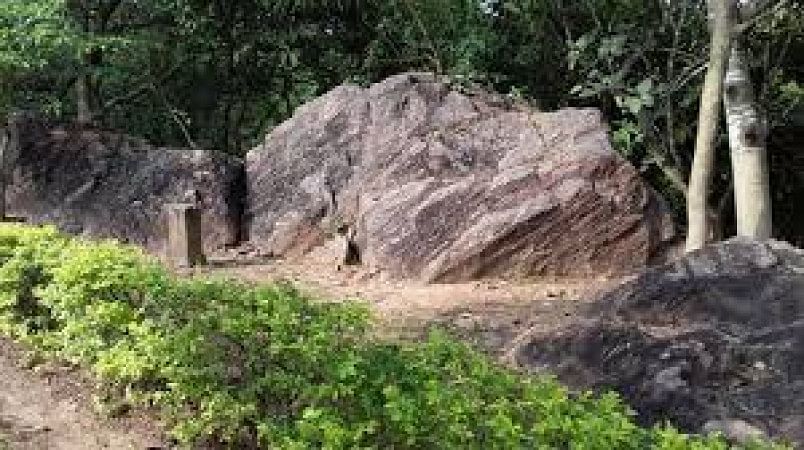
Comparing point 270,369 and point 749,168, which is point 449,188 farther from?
point 270,369

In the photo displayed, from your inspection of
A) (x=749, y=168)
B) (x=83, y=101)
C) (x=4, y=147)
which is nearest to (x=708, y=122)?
(x=749, y=168)

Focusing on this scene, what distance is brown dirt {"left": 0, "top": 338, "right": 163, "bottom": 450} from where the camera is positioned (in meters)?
5.34

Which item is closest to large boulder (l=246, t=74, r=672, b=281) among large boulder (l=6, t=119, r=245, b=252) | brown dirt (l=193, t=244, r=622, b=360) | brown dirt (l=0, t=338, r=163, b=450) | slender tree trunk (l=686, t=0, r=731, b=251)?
brown dirt (l=193, t=244, r=622, b=360)

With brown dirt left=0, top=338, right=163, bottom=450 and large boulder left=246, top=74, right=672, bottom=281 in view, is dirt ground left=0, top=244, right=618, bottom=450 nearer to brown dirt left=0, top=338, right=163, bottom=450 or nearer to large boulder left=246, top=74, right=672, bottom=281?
brown dirt left=0, top=338, right=163, bottom=450

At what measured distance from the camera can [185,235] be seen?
34.6 feet

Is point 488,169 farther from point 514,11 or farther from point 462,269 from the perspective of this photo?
point 514,11

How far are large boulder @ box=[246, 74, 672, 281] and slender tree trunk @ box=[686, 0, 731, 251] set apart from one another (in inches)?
31.6

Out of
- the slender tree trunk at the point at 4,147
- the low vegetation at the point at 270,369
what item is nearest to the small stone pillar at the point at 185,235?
the slender tree trunk at the point at 4,147

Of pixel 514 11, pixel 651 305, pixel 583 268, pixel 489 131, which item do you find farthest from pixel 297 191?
pixel 651 305

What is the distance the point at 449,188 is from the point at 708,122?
101 inches

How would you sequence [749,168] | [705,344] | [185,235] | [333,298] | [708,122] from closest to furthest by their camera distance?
[705,344] → [749,168] → [708,122] → [333,298] → [185,235]

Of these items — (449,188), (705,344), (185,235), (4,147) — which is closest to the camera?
(705,344)

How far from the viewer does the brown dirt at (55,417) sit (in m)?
5.34

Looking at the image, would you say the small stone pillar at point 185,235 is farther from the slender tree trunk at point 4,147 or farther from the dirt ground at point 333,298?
the slender tree trunk at point 4,147
